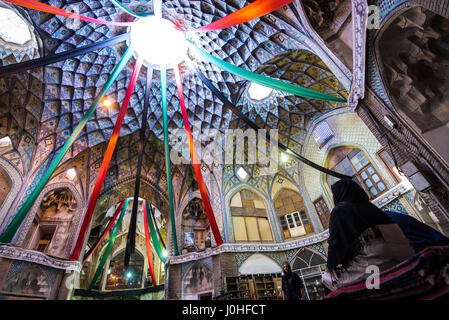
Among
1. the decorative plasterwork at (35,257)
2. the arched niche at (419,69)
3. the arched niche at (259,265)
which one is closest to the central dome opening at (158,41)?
the arched niche at (419,69)

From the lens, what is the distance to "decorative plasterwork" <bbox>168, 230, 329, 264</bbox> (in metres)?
10.6

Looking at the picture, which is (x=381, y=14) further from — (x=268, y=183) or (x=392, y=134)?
(x=268, y=183)

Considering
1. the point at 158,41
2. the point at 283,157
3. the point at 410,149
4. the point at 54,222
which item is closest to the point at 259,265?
the point at 283,157

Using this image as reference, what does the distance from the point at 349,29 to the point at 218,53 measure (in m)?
6.27

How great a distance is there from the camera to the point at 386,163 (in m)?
8.63

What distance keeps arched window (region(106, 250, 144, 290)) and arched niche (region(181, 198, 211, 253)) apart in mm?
7757

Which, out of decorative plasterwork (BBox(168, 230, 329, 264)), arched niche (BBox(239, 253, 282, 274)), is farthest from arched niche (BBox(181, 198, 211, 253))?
arched niche (BBox(239, 253, 282, 274))

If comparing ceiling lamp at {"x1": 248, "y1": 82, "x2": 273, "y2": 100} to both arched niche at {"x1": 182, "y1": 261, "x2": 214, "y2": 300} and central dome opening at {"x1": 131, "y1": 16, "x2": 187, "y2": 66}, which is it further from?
arched niche at {"x1": 182, "y1": 261, "x2": 214, "y2": 300}

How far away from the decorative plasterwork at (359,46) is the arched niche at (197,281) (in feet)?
32.4

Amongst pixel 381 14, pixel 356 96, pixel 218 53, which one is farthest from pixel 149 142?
pixel 381 14

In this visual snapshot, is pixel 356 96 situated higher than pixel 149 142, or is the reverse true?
pixel 149 142

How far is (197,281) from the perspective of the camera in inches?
423

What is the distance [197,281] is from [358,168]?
9712 millimetres
